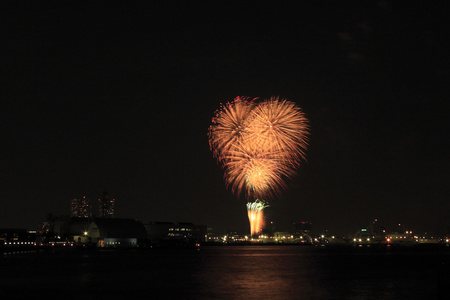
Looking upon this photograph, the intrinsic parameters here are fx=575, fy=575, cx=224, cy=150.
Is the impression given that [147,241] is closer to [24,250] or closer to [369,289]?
[24,250]

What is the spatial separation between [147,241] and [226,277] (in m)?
117

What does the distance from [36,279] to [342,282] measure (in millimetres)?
24886

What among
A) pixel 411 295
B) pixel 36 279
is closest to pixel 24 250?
pixel 36 279

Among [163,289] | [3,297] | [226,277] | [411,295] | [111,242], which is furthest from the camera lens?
[111,242]

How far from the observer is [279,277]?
49906mm

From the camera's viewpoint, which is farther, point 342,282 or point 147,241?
point 147,241

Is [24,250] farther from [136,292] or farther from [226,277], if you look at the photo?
[136,292]

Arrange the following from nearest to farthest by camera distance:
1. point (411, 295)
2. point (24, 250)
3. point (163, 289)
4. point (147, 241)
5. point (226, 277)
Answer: point (411, 295) → point (163, 289) → point (226, 277) → point (24, 250) → point (147, 241)

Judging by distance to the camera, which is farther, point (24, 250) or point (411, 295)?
point (24, 250)

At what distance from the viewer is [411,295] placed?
36750 millimetres

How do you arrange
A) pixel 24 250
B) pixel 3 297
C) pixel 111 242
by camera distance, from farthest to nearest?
pixel 111 242 → pixel 24 250 → pixel 3 297

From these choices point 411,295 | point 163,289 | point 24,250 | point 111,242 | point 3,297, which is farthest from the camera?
point 111,242

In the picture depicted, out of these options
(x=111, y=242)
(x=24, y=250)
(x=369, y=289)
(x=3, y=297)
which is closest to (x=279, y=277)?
(x=369, y=289)

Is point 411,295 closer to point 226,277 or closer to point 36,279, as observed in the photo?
point 226,277
